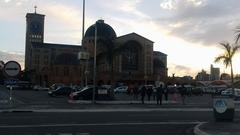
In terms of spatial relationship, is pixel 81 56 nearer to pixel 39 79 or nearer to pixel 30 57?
pixel 39 79

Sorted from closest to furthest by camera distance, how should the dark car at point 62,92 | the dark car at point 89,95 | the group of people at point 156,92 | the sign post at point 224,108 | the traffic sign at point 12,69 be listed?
the sign post at point 224,108 → the traffic sign at point 12,69 → the group of people at point 156,92 → the dark car at point 89,95 → the dark car at point 62,92

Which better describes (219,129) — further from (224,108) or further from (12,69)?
(12,69)

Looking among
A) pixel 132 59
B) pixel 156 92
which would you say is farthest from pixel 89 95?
Result: pixel 132 59

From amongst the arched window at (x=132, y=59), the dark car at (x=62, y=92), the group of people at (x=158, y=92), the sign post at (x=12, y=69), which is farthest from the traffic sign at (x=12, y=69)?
the arched window at (x=132, y=59)

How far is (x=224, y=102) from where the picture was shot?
2209cm

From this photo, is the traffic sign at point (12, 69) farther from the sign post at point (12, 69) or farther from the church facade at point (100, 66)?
the church facade at point (100, 66)

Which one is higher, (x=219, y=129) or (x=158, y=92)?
(x=158, y=92)

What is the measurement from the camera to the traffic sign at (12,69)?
30828 mm

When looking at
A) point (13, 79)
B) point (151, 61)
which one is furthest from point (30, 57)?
point (13, 79)

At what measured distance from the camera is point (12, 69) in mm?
30891

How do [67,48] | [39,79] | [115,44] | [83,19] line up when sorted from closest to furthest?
[83,19] → [115,44] → [39,79] → [67,48]

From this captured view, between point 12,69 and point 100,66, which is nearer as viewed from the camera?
point 12,69

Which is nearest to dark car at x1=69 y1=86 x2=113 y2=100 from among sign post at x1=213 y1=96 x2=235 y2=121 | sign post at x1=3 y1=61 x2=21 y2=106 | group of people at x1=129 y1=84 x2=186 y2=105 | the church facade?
group of people at x1=129 y1=84 x2=186 y2=105

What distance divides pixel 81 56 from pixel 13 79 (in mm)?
21265
